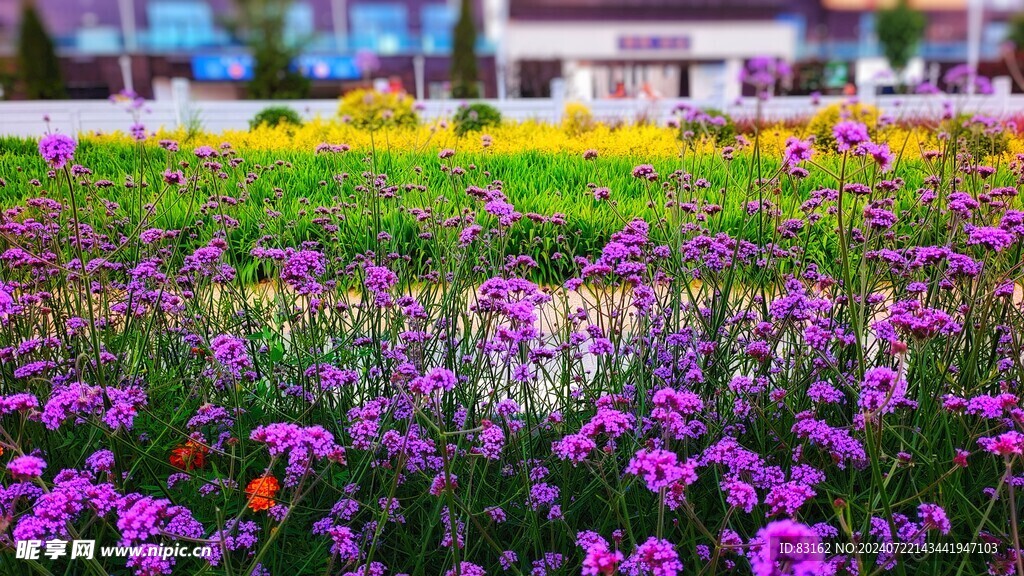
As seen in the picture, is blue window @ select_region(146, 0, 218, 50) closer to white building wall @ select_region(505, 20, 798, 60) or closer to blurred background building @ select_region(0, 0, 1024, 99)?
blurred background building @ select_region(0, 0, 1024, 99)

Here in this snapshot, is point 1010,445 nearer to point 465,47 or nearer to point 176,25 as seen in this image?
point 465,47

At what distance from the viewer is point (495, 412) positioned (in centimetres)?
197

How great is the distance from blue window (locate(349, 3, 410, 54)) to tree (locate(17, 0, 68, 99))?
924cm

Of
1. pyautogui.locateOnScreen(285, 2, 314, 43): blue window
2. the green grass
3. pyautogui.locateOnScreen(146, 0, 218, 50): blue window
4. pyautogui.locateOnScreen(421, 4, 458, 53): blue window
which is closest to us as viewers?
the green grass

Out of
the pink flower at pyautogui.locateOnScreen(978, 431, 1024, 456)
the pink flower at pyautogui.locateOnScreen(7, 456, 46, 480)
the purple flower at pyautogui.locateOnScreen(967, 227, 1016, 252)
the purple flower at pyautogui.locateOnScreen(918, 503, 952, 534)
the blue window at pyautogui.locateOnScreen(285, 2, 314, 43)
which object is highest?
the blue window at pyautogui.locateOnScreen(285, 2, 314, 43)

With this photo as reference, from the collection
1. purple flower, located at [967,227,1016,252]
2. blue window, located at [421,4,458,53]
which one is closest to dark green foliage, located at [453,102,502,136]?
purple flower, located at [967,227,1016,252]

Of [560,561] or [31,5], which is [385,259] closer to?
[560,561]

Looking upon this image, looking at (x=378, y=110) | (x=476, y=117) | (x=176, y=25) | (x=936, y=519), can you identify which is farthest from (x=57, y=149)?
(x=176, y=25)

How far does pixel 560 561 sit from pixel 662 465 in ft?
1.61

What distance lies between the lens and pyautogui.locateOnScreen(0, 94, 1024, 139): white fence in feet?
21.2

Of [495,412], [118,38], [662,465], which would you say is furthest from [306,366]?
[118,38]

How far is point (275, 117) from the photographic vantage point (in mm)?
7266

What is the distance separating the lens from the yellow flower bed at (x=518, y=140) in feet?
13.2

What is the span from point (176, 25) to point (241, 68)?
2567 millimetres
